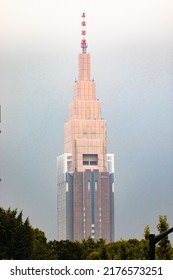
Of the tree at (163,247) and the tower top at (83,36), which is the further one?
the tower top at (83,36)

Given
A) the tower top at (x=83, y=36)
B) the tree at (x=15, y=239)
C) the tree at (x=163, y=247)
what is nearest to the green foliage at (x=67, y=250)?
the tree at (x=15, y=239)

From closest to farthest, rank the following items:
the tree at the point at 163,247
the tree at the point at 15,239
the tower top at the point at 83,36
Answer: the tree at the point at 163,247 → the tree at the point at 15,239 → the tower top at the point at 83,36

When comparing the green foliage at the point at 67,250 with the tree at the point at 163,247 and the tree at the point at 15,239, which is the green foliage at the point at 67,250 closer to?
the tree at the point at 15,239

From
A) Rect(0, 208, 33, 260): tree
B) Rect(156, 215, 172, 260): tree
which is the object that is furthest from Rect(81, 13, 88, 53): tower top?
Rect(156, 215, 172, 260): tree

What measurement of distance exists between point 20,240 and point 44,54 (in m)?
120

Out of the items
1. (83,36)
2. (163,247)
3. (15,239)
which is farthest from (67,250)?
(83,36)

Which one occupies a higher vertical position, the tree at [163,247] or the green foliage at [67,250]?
the green foliage at [67,250]

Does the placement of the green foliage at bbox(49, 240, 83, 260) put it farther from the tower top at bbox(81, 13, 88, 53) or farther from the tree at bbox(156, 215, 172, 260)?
the tower top at bbox(81, 13, 88, 53)

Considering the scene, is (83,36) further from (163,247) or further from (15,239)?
(163,247)

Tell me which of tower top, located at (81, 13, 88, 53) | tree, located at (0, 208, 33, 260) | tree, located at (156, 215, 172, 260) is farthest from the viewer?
tower top, located at (81, 13, 88, 53)

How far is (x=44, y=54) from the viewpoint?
18675 cm
